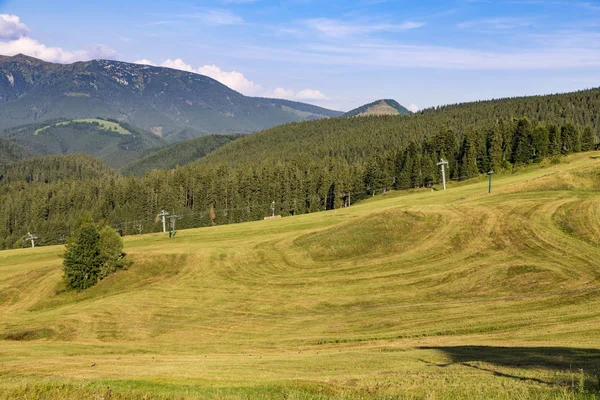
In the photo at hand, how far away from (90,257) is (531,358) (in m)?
58.0

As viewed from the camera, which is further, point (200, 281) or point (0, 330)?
point (200, 281)

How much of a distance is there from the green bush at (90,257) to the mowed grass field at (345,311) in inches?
67.3

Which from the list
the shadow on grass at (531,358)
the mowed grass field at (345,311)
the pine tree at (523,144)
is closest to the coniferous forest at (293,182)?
the pine tree at (523,144)

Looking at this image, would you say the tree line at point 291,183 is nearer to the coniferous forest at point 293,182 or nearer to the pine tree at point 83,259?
the coniferous forest at point 293,182

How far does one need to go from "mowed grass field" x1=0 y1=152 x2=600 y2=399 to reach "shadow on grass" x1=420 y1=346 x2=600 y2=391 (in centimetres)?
13

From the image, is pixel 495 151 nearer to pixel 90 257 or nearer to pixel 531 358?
pixel 90 257

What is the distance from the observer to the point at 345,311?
48156 millimetres

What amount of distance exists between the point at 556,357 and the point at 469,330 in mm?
12854

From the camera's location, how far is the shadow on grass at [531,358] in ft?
68.9

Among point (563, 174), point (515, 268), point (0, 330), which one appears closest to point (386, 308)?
point (515, 268)

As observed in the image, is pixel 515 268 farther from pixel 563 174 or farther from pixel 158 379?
pixel 158 379

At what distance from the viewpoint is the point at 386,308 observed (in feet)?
155

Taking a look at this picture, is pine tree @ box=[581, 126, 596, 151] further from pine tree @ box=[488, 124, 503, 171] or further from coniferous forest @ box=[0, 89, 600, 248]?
pine tree @ box=[488, 124, 503, 171]

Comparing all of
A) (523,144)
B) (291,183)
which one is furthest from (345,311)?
(291,183)
